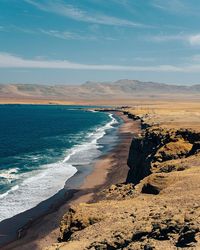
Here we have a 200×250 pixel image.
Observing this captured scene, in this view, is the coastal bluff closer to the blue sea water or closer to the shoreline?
the shoreline

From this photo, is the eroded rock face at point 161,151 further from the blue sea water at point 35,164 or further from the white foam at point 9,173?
the white foam at point 9,173

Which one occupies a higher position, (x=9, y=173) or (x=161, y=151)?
(x=161, y=151)

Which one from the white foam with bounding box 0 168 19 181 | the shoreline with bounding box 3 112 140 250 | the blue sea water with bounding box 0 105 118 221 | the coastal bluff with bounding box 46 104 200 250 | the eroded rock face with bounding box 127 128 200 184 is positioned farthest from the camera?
the white foam with bounding box 0 168 19 181

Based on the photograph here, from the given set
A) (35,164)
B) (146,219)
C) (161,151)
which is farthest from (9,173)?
(146,219)

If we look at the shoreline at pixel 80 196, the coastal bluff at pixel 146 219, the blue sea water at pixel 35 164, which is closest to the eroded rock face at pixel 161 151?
the coastal bluff at pixel 146 219

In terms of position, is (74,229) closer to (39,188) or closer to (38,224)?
(38,224)

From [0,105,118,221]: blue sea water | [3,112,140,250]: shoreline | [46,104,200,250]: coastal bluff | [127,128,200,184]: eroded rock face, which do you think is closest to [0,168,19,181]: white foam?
[0,105,118,221]: blue sea water

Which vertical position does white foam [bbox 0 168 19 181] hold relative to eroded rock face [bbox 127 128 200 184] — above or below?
below

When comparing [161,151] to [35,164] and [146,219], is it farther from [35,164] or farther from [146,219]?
[35,164]

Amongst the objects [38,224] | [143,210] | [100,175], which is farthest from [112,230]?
[100,175]
